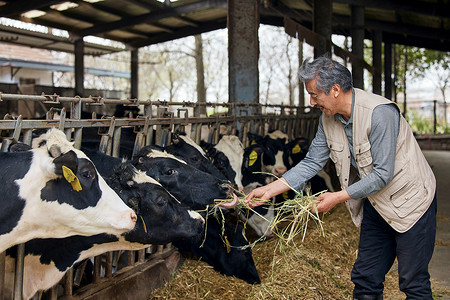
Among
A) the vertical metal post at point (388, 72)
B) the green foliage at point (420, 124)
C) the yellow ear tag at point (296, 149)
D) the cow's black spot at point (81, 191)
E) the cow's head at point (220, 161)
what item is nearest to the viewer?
the cow's black spot at point (81, 191)

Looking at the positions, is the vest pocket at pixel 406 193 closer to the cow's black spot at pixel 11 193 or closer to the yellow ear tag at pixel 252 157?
the cow's black spot at pixel 11 193

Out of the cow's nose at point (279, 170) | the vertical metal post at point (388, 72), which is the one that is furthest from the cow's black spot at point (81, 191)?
the vertical metal post at point (388, 72)

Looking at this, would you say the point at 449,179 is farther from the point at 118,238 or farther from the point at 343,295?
the point at 118,238

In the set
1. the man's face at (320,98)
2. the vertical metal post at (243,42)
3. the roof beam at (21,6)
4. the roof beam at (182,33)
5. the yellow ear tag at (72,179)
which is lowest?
the yellow ear tag at (72,179)

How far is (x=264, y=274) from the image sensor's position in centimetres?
469

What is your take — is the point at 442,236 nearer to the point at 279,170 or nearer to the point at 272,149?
the point at 279,170

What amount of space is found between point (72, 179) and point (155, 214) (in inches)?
32.7

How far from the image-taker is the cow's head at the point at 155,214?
3.22 m

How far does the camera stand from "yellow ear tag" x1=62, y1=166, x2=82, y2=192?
246 centimetres

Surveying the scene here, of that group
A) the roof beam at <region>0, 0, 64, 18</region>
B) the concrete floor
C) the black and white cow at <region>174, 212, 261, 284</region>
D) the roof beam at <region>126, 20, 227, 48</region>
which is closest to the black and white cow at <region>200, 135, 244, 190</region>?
the black and white cow at <region>174, 212, 261, 284</region>

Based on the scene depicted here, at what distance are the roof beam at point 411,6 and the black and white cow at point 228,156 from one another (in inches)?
322

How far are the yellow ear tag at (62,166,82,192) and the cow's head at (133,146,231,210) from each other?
1385 millimetres

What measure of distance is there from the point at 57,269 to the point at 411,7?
39.3 feet

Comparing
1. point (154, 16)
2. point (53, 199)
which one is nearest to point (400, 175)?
point (53, 199)
